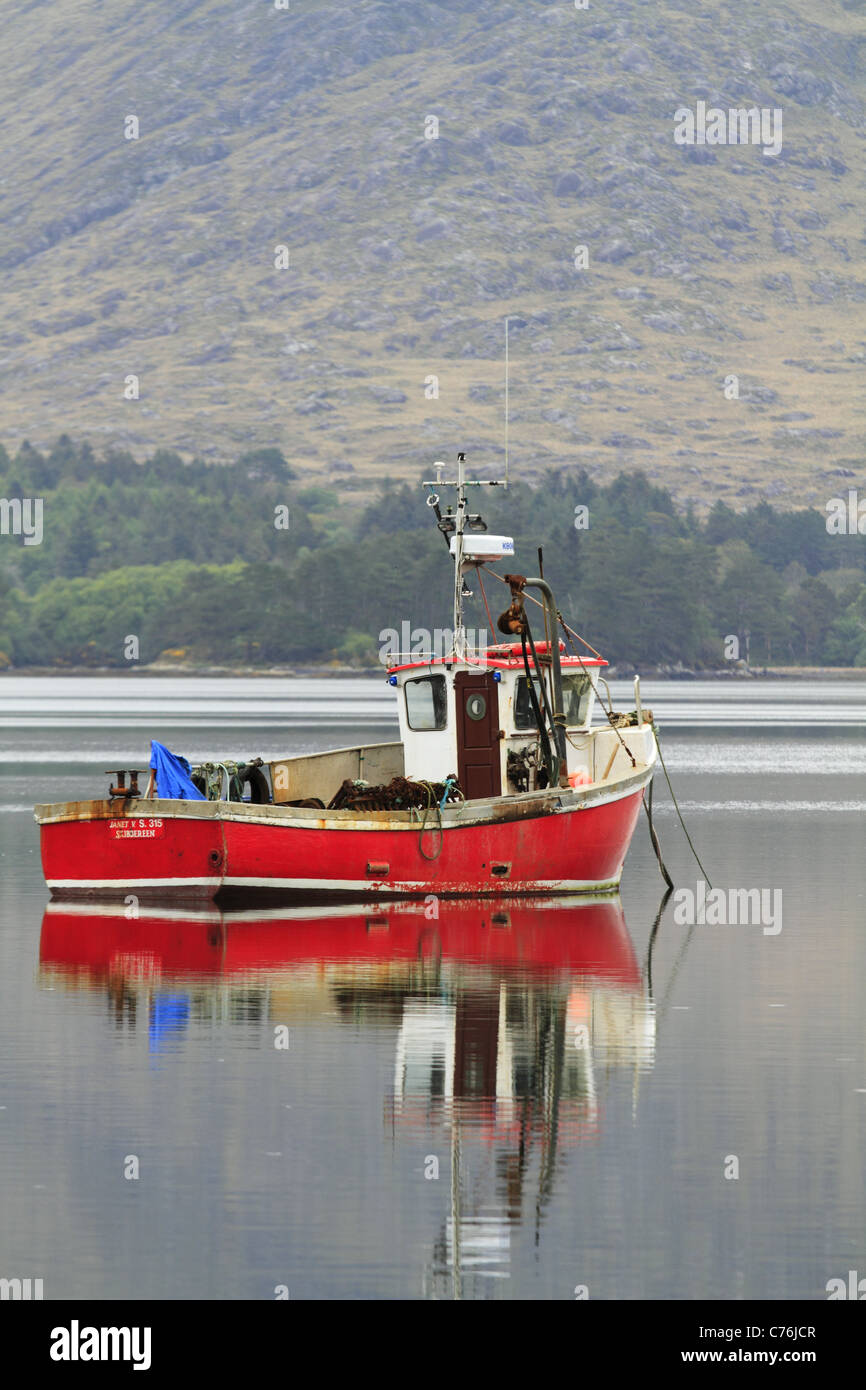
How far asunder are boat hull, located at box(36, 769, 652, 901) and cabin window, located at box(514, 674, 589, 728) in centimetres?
225

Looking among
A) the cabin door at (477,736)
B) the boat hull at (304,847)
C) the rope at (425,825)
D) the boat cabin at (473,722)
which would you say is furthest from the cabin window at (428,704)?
the boat hull at (304,847)

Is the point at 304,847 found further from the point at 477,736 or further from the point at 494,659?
Result: the point at 494,659

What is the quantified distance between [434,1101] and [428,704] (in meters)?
16.1

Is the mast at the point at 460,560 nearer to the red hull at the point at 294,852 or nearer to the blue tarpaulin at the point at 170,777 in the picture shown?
the red hull at the point at 294,852

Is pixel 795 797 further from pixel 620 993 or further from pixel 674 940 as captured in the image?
pixel 620 993

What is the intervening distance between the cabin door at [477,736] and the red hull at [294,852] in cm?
156

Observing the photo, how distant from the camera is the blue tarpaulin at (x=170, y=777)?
35156mm

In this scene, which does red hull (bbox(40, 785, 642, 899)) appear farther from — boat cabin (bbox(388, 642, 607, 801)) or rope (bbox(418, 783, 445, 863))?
boat cabin (bbox(388, 642, 607, 801))

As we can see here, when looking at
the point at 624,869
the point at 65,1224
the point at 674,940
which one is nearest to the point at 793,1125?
the point at 65,1224

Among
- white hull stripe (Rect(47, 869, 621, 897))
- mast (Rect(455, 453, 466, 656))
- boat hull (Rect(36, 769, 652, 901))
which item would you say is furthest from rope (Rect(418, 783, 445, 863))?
mast (Rect(455, 453, 466, 656))

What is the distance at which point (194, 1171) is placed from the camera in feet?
58.7

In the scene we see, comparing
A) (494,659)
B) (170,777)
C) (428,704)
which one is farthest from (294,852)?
(494,659)

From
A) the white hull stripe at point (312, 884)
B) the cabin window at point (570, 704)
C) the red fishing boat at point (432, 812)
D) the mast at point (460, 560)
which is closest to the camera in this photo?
the red fishing boat at point (432, 812)
